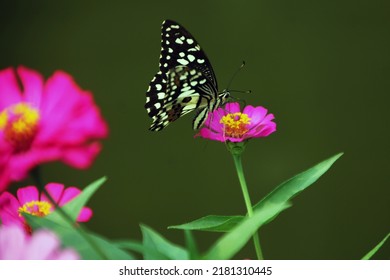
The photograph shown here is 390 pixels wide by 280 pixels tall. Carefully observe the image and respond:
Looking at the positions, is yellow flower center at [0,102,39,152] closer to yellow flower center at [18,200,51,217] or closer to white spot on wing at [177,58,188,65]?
yellow flower center at [18,200,51,217]

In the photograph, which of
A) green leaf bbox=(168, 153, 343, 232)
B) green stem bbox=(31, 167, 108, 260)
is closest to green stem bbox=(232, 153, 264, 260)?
green leaf bbox=(168, 153, 343, 232)

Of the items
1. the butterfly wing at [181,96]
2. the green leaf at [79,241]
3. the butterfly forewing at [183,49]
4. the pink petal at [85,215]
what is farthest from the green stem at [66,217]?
the butterfly forewing at [183,49]

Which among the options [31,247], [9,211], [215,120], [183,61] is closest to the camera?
[31,247]

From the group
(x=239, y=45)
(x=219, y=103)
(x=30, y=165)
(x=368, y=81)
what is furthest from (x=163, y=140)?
(x=30, y=165)

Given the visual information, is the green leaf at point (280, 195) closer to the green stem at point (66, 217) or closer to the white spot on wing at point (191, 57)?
the green stem at point (66, 217)

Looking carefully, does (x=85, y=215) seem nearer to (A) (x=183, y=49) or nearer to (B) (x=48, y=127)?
(B) (x=48, y=127)

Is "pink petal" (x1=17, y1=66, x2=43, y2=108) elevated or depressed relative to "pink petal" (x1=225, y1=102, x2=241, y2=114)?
elevated

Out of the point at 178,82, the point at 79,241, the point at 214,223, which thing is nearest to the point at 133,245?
the point at 79,241
